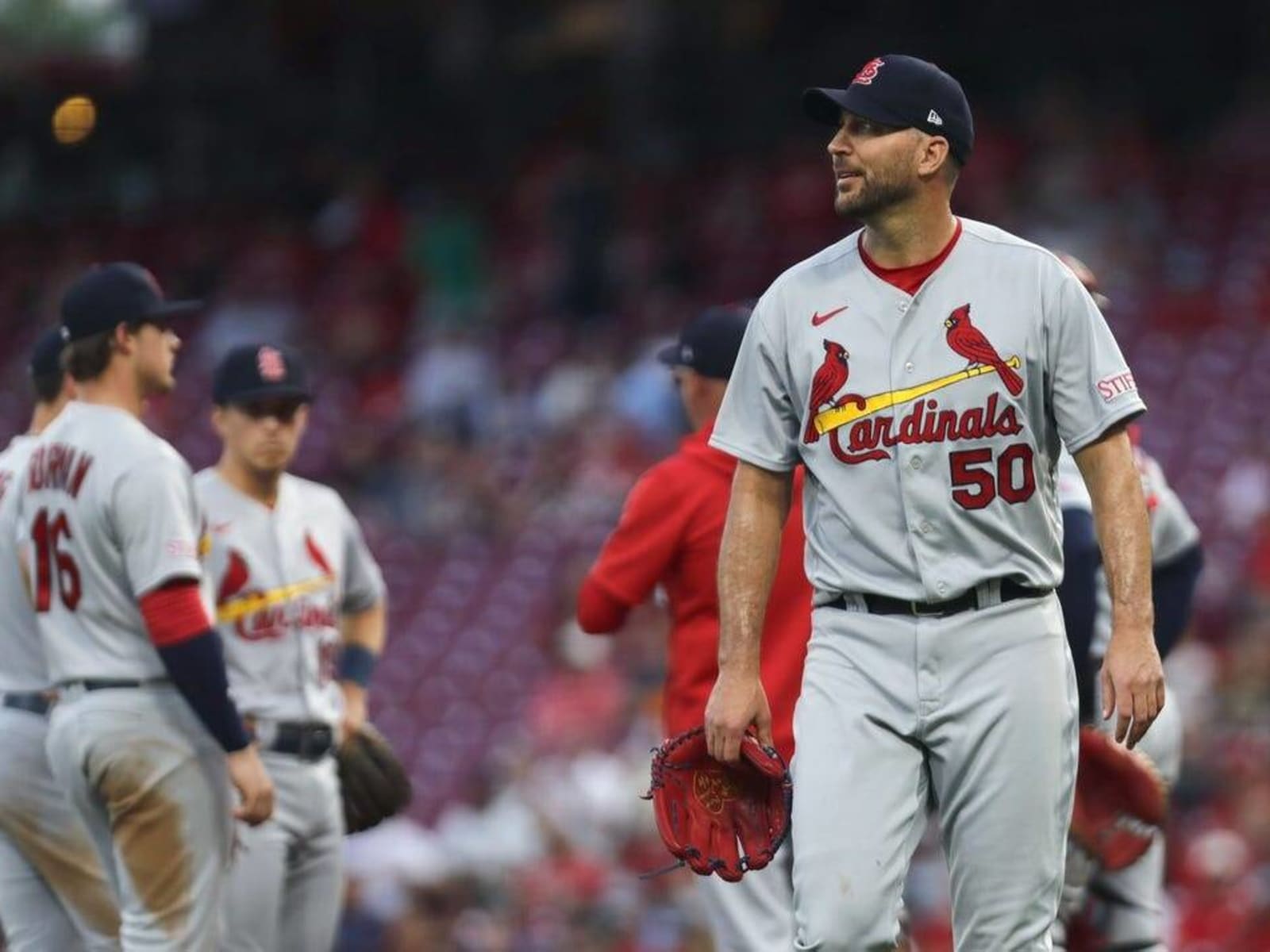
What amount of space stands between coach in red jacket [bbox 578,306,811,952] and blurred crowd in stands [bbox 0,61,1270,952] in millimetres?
3318

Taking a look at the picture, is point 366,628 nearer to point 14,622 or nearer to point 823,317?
point 14,622

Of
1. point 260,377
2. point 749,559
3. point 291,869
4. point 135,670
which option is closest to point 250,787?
point 135,670

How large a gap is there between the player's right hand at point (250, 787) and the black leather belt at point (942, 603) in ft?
5.79

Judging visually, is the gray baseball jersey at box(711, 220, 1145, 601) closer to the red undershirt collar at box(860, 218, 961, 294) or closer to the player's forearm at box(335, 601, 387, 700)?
the red undershirt collar at box(860, 218, 961, 294)

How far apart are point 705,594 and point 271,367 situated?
4.65 feet

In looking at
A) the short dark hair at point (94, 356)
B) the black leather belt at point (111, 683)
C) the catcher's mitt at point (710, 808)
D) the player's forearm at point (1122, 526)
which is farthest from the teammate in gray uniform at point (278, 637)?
the player's forearm at point (1122, 526)

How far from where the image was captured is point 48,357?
684 cm

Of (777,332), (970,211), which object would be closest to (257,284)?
(970,211)

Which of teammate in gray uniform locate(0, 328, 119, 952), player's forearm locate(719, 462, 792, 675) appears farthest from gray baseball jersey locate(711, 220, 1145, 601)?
teammate in gray uniform locate(0, 328, 119, 952)

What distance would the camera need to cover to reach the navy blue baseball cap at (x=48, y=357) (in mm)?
6797

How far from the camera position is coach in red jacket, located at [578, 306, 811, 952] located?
6355mm

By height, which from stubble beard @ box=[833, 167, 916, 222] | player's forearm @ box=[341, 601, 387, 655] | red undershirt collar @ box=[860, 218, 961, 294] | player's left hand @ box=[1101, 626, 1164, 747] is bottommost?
player's forearm @ box=[341, 601, 387, 655]

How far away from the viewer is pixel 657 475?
6.51 meters

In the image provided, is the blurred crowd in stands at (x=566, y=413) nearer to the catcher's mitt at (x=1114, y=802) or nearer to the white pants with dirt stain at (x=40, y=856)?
the catcher's mitt at (x=1114, y=802)
